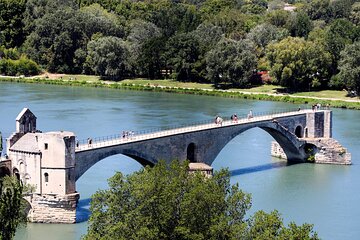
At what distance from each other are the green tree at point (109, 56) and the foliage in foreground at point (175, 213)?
71.5 metres

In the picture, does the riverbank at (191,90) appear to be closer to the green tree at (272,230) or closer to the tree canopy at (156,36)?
the tree canopy at (156,36)

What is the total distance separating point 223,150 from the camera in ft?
181

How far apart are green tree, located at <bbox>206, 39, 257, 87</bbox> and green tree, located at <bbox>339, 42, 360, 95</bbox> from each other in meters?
10.9

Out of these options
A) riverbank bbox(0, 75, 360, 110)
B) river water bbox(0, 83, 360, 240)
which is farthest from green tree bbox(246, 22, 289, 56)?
river water bbox(0, 83, 360, 240)

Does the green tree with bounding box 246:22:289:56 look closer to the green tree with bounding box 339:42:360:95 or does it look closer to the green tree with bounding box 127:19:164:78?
the green tree with bounding box 127:19:164:78

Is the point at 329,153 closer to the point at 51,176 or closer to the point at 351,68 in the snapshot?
the point at 51,176

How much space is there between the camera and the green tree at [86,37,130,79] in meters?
98.4

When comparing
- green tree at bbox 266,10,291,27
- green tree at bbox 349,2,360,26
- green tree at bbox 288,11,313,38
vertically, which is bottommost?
green tree at bbox 288,11,313,38

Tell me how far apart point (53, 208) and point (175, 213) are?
1141cm

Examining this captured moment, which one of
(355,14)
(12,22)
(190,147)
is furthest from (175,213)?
(355,14)

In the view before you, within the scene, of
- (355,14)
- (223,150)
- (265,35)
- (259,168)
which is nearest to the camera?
(259,168)

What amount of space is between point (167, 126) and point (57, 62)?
47692 mm

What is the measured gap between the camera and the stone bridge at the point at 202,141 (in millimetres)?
39062

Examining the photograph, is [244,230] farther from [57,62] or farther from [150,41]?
[57,62]
